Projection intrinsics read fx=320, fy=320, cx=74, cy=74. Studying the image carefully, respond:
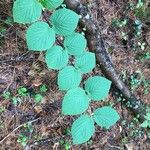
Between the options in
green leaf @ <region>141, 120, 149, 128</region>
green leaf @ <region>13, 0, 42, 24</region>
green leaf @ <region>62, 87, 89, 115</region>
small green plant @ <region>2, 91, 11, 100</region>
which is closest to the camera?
green leaf @ <region>13, 0, 42, 24</region>

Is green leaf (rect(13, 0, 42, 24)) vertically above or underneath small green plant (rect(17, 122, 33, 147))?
above

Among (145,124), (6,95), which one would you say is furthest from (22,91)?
(145,124)

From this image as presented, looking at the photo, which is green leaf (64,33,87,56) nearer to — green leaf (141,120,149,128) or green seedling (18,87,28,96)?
green seedling (18,87,28,96)

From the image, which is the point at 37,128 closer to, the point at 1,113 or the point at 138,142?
the point at 1,113

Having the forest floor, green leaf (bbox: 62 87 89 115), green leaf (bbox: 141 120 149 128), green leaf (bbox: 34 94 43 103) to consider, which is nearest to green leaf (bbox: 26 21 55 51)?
green leaf (bbox: 62 87 89 115)

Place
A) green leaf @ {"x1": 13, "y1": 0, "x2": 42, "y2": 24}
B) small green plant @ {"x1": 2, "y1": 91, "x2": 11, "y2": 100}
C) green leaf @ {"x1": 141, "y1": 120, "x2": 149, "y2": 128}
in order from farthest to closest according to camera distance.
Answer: green leaf @ {"x1": 141, "y1": 120, "x2": 149, "y2": 128} → small green plant @ {"x1": 2, "y1": 91, "x2": 11, "y2": 100} → green leaf @ {"x1": 13, "y1": 0, "x2": 42, "y2": 24}

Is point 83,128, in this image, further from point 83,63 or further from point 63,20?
point 63,20
